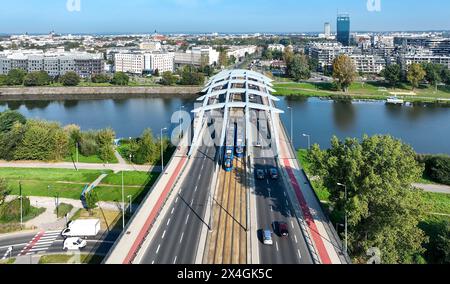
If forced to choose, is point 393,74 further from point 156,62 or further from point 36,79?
point 36,79

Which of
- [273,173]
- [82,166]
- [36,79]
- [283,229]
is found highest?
[36,79]

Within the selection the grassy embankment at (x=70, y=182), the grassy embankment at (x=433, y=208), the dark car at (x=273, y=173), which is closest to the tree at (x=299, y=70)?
the grassy embankment at (x=433, y=208)

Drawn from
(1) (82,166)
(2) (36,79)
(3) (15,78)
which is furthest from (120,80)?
(1) (82,166)

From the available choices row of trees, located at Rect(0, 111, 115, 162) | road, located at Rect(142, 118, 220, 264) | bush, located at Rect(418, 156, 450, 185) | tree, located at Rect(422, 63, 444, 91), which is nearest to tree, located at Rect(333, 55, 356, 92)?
tree, located at Rect(422, 63, 444, 91)

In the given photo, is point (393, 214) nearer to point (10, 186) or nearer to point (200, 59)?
point (10, 186)

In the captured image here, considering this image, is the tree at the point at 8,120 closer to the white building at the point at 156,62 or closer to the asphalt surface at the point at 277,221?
the asphalt surface at the point at 277,221
